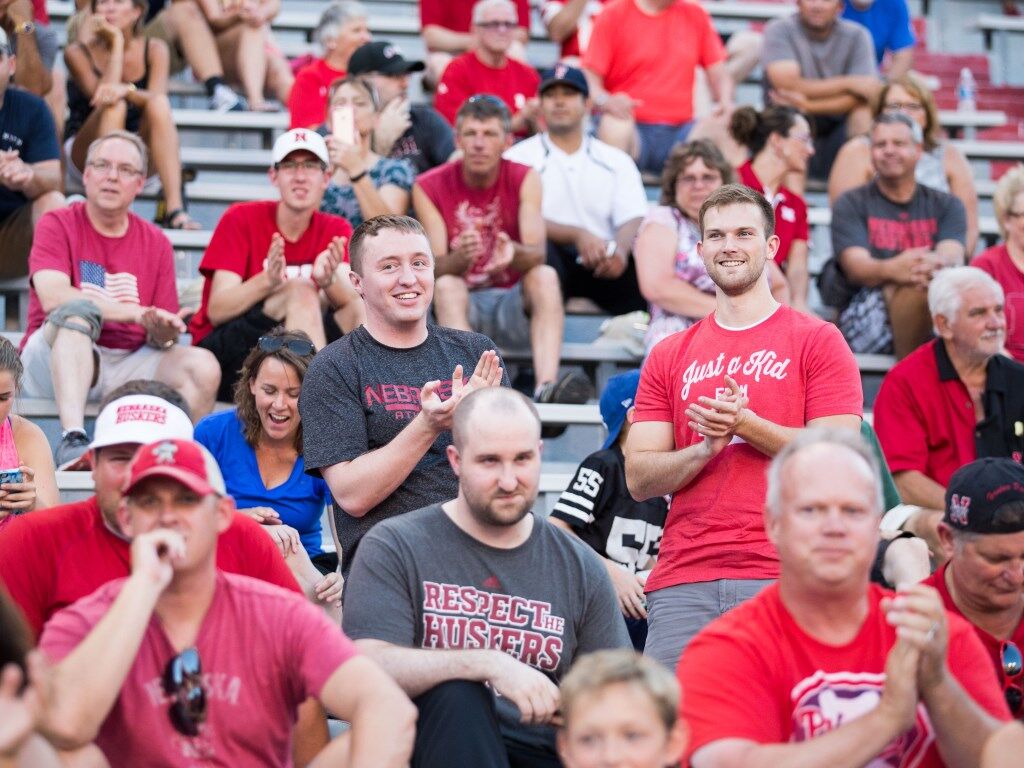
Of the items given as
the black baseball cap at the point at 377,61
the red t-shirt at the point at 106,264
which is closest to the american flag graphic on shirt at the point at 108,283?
the red t-shirt at the point at 106,264

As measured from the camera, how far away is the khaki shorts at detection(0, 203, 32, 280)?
241 inches

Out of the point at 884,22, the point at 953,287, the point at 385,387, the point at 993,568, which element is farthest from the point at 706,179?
the point at 884,22

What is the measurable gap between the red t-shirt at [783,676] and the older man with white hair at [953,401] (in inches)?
93.1

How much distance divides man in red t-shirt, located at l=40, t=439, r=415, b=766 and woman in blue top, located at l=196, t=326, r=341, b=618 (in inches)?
61.0

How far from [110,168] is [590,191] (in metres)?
2.02

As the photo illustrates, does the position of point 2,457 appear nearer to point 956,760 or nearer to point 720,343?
point 720,343

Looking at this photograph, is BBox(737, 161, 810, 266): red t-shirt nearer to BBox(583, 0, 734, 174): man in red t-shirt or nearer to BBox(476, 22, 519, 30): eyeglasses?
BBox(583, 0, 734, 174): man in red t-shirt

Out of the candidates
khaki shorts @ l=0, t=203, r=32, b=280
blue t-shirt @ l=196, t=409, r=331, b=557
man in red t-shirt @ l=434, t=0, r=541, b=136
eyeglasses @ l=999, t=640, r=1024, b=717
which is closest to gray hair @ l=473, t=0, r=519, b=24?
man in red t-shirt @ l=434, t=0, r=541, b=136

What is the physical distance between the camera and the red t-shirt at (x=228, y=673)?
288 centimetres

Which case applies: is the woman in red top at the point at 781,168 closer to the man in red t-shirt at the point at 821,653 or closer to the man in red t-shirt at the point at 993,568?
the man in red t-shirt at the point at 993,568

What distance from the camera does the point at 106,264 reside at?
5.57 metres

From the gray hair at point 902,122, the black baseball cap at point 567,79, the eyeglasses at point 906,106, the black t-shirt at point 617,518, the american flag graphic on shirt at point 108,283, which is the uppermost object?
the black baseball cap at point 567,79

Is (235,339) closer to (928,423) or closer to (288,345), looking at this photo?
(288,345)

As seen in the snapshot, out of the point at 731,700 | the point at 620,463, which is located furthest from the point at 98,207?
the point at 731,700
